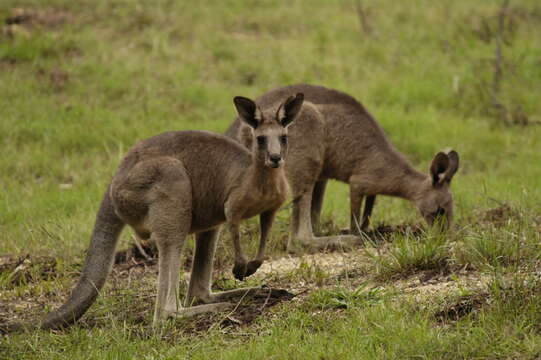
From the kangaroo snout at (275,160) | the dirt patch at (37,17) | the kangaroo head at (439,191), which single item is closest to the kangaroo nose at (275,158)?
the kangaroo snout at (275,160)

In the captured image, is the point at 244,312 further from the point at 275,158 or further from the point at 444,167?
the point at 444,167

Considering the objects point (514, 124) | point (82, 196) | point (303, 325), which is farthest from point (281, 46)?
point (303, 325)

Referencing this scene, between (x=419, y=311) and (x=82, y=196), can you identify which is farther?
(x=82, y=196)

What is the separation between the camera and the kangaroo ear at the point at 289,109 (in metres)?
4.66

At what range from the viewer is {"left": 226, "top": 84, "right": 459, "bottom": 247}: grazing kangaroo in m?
6.43

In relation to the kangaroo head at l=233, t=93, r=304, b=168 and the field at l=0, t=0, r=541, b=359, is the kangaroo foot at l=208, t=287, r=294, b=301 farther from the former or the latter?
the kangaroo head at l=233, t=93, r=304, b=168

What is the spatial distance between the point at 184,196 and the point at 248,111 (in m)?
0.62

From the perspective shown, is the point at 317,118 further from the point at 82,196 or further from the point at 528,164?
the point at 528,164

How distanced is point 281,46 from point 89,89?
270 centimetres

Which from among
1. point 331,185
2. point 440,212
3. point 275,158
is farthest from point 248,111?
point 331,185

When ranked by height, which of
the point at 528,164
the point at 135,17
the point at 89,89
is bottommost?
the point at 528,164

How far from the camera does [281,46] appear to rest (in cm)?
1080

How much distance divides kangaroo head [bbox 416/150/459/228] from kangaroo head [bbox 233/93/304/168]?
6.73 ft

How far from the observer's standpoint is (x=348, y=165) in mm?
6758
